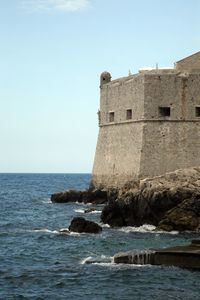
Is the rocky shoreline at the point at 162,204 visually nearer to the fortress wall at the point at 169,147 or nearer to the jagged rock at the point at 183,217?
the jagged rock at the point at 183,217

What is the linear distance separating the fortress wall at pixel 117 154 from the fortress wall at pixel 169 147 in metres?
0.53

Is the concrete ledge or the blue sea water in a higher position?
the concrete ledge

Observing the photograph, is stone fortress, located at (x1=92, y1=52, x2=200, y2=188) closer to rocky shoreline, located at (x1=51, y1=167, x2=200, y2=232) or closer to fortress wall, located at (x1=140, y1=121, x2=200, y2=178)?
fortress wall, located at (x1=140, y1=121, x2=200, y2=178)

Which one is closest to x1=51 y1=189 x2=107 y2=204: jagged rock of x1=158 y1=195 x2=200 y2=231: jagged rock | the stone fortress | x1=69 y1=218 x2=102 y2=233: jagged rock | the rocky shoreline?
the stone fortress

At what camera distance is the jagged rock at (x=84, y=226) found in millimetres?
27250

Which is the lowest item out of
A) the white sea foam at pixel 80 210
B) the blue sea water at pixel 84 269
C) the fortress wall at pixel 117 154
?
the blue sea water at pixel 84 269

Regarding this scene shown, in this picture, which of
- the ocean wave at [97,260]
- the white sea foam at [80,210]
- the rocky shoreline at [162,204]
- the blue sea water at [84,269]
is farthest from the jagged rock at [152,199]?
the ocean wave at [97,260]

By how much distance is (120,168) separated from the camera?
38.3m

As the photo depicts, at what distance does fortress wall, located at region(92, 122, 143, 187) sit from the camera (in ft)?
119

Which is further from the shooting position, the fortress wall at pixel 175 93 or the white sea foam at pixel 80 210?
the white sea foam at pixel 80 210

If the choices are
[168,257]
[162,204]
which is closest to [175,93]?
[162,204]

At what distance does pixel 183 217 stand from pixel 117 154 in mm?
12129

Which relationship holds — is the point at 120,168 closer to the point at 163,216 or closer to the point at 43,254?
the point at 163,216

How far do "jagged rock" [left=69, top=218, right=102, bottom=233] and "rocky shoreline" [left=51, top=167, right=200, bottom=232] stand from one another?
8.37ft
